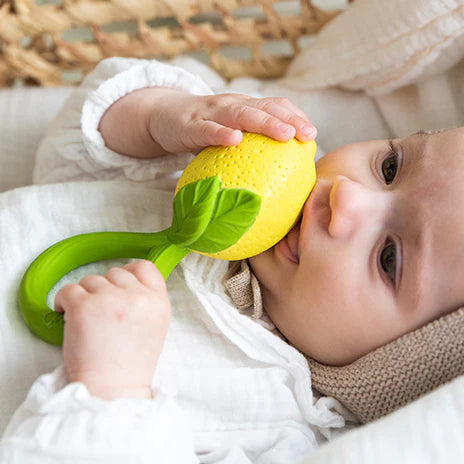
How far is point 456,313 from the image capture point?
0.64m

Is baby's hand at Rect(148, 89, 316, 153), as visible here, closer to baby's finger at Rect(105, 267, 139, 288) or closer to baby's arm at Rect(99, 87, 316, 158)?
baby's arm at Rect(99, 87, 316, 158)

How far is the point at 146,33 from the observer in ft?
3.60

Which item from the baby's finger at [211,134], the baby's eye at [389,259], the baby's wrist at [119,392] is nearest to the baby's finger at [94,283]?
the baby's wrist at [119,392]

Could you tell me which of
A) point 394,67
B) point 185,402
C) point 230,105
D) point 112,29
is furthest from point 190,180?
point 112,29

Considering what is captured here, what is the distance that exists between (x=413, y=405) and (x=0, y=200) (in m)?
0.58

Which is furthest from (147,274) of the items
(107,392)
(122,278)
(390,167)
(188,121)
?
(390,167)

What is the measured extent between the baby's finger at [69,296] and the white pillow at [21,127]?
0.56 meters

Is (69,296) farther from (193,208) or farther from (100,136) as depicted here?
(100,136)

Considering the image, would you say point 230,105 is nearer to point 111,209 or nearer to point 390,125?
point 111,209

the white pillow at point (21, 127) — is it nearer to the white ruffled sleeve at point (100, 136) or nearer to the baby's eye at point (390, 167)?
the white ruffled sleeve at point (100, 136)

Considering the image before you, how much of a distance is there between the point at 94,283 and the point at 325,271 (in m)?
0.26

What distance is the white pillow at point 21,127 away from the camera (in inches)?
42.9

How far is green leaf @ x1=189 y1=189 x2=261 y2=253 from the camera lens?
60cm

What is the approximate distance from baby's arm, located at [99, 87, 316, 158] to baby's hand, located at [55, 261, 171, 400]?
0.20m
